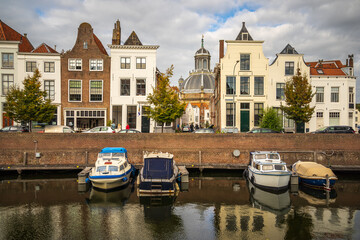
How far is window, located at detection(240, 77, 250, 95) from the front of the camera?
4038 centimetres

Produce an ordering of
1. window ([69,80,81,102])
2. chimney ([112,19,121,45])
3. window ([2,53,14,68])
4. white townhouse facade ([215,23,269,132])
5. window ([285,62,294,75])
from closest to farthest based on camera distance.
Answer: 1. window ([2,53,14,68])
2. window ([69,80,81,102])
3. white townhouse facade ([215,23,269,132])
4. window ([285,62,294,75])
5. chimney ([112,19,121,45])

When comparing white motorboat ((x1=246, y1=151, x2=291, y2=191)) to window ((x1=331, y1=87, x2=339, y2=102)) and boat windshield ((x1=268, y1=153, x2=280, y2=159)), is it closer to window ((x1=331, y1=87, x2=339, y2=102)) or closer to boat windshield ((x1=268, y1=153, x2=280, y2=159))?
boat windshield ((x1=268, y1=153, x2=280, y2=159))

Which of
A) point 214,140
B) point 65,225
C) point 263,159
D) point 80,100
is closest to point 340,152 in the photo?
point 263,159

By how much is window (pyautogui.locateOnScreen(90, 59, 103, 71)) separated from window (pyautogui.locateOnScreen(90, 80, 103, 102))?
185 centimetres

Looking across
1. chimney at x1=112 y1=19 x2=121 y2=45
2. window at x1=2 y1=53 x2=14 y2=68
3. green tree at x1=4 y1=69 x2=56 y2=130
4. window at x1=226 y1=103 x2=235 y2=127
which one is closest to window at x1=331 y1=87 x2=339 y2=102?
window at x1=226 y1=103 x2=235 y2=127

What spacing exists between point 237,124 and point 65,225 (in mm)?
28809

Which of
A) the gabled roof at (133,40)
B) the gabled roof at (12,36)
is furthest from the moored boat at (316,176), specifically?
the gabled roof at (12,36)

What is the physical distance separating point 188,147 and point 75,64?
21.6m

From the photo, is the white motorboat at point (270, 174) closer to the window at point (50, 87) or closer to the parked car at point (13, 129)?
the parked car at point (13, 129)

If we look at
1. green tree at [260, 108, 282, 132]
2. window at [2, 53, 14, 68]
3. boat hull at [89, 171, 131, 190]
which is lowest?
boat hull at [89, 171, 131, 190]

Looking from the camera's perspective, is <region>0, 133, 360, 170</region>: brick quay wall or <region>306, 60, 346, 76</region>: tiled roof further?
<region>306, 60, 346, 76</region>: tiled roof

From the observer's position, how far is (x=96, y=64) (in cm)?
4000

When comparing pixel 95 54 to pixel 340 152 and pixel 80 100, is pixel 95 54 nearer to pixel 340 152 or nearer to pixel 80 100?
pixel 80 100

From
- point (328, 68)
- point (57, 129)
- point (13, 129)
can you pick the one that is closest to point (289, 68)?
point (328, 68)
